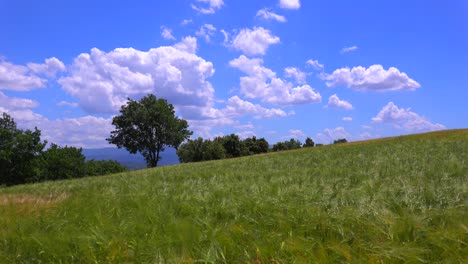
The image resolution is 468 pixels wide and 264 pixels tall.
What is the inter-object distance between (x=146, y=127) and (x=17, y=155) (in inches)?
821

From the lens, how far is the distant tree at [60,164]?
243ft

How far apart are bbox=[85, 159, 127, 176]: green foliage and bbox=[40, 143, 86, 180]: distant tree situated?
14.8 feet

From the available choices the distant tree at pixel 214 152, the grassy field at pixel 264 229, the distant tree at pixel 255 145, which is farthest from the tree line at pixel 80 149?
the grassy field at pixel 264 229

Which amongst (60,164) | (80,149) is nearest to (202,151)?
(80,149)

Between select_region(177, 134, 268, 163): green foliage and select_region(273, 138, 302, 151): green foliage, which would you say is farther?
select_region(273, 138, 302, 151): green foliage

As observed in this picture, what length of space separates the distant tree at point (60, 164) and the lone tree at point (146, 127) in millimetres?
11131

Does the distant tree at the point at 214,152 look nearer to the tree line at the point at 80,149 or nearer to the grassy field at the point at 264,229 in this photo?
the tree line at the point at 80,149

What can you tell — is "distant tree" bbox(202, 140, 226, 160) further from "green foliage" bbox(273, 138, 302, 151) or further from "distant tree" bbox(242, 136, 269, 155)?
"green foliage" bbox(273, 138, 302, 151)

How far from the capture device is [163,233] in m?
5.60

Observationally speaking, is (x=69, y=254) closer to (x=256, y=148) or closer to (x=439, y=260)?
(x=439, y=260)

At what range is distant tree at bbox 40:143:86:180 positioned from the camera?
74.2 metres

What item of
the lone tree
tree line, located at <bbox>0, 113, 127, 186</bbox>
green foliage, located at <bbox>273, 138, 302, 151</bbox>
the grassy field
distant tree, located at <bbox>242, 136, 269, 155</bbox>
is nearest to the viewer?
the grassy field

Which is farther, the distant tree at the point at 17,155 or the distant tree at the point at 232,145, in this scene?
the distant tree at the point at 232,145

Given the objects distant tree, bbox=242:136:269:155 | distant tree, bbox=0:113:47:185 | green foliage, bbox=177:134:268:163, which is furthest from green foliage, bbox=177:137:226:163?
distant tree, bbox=0:113:47:185
